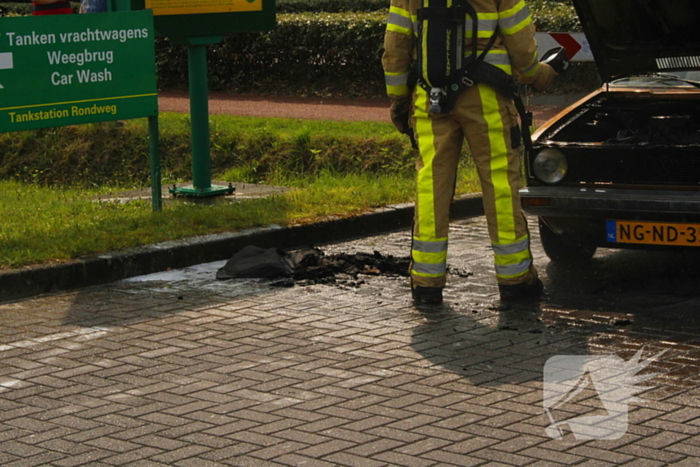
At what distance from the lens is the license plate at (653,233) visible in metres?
6.71

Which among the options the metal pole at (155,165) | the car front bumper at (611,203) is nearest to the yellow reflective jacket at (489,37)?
the car front bumper at (611,203)

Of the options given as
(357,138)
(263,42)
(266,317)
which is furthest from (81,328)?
(263,42)

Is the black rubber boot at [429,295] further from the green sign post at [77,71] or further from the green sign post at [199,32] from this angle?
the green sign post at [199,32]

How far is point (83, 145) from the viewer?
12.7 metres

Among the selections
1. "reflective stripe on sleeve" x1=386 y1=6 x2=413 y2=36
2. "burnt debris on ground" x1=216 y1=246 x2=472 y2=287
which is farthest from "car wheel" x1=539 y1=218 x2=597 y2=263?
A: "reflective stripe on sleeve" x1=386 y1=6 x2=413 y2=36

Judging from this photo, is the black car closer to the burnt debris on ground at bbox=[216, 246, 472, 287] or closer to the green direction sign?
the burnt debris on ground at bbox=[216, 246, 472, 287]

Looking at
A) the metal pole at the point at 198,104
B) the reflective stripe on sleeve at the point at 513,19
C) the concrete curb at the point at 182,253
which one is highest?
the reflective stripe on sleeve at the point at 513,19

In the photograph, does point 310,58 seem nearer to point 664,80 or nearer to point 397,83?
point 664,80

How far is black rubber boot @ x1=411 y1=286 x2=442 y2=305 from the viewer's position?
678cm

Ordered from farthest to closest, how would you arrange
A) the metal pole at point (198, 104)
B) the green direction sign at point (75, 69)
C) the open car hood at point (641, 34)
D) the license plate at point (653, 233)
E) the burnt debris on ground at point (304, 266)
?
the metal pole at point (198, 104)
the green direction sign at point (75, 69)
the burnt debris on ground at point (304, 266)
the open car hood at point (641, 34)
the license plate at point (653, 233)

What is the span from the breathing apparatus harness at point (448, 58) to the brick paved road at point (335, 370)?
123 centimetres

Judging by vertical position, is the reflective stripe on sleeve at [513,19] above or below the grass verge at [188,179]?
above

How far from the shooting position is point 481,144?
6797 mm

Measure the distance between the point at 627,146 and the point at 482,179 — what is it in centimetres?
89
